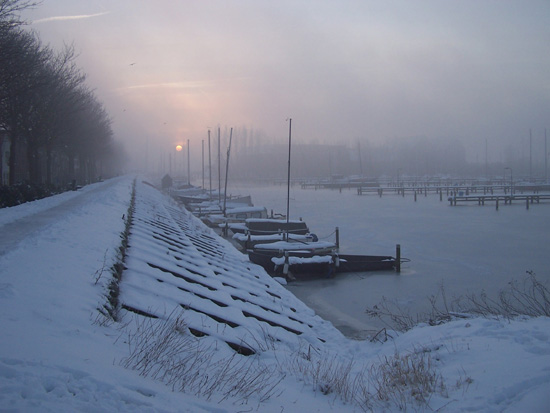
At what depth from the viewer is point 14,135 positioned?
25234 millimetres

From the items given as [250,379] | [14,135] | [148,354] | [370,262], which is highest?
[14,135]

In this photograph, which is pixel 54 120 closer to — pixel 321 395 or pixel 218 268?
pixel 218 268

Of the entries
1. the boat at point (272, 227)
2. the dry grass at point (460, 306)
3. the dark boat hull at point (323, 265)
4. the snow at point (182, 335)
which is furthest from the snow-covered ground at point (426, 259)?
the snow at point (182, 335)

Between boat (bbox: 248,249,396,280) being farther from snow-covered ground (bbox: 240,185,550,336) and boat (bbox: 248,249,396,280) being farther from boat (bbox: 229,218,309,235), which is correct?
boat (bbox: 229,218,309,235)

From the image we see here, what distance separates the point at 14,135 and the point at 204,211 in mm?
17882

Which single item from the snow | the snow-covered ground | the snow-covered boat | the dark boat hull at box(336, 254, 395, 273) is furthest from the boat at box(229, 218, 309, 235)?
the snow

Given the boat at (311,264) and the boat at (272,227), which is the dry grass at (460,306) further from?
the boat at (272,227)

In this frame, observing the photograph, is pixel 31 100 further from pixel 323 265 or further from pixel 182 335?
pixel 182 335

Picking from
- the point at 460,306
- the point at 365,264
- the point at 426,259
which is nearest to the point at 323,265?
the point at 365,264

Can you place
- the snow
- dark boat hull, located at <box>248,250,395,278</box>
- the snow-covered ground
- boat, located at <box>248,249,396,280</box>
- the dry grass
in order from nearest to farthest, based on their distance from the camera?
the snow
the dry grass
the snow-covered ground
boat, located at <box>248,249,396,280</box>
dark boat hull, located at <box>248,250,395,278</box>

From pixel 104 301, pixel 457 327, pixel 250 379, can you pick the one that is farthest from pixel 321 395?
pixel 457 327

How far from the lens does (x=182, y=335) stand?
20.4 ft

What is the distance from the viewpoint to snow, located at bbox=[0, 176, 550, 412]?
3738mm

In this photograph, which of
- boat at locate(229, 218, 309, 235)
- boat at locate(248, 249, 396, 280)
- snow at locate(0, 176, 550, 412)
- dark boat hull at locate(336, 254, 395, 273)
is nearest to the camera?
snow at locate(0, 176, 550, 412)
